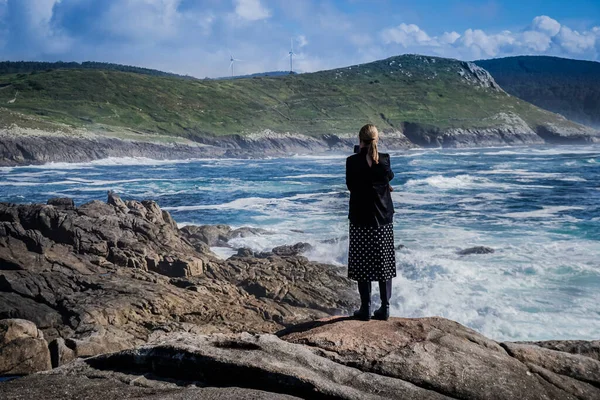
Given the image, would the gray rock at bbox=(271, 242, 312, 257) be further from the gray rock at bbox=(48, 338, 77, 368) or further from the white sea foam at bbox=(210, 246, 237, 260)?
the gray rock at bbox=(48, 338, 77, 368)

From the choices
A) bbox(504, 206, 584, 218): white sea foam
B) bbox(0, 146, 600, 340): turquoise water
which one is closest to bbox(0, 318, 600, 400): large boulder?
bbox(0, 146, 600, 340): turquoise water

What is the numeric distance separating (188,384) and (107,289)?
9096 mm

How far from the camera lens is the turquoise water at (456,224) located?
15.5 m

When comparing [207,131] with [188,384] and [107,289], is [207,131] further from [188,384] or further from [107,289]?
[188,384]

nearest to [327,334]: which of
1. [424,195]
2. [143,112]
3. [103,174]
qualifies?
[424,195]

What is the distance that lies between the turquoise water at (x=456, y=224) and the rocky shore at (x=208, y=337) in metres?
3.65

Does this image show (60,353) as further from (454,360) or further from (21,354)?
(454,360)

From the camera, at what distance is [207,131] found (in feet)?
411

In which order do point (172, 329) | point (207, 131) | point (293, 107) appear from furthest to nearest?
point (293, 107) → point (207, 131) → point (172, 329)

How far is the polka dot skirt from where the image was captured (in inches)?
266

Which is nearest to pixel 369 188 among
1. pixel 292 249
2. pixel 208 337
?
pixel 208 337

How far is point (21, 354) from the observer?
340 inches

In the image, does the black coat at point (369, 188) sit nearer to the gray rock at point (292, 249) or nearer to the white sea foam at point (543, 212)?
the gray rock at point (292, 249)

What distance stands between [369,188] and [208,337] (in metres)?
2.45
